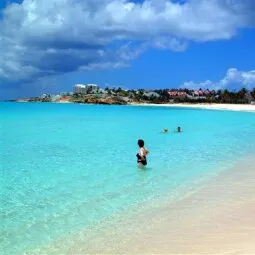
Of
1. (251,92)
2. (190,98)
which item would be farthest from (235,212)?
(190,98)

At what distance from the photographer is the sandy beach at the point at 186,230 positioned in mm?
6457

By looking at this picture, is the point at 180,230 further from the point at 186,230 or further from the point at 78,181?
A: the point at 78,181

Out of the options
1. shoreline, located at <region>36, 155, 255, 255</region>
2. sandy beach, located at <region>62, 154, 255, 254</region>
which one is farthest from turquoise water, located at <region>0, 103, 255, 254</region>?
sandy beach, located at <region>62, 154, 255, 254</region>

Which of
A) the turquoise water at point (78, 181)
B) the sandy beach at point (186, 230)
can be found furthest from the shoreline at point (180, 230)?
the turquoise water at point (78, 181)

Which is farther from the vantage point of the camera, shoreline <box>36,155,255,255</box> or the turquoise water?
the turquoise water

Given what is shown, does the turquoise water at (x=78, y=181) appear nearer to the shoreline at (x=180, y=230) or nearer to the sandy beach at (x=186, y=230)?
the shoreline at (x=180, y=230)

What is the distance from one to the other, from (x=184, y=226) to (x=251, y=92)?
13382cm

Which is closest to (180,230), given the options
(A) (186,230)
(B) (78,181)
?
(A) (186,230)

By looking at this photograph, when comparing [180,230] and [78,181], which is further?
[78,181]

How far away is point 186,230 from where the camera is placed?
291 inches

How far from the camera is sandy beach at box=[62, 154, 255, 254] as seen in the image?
A: 646cm

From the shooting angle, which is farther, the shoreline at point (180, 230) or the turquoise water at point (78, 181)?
the turquoise water at point (78, 181)

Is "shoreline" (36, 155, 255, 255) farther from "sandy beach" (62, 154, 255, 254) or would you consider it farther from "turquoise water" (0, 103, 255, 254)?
"turquoise water" (0, 103, 255, 254)

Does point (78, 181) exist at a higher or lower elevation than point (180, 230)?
lower
